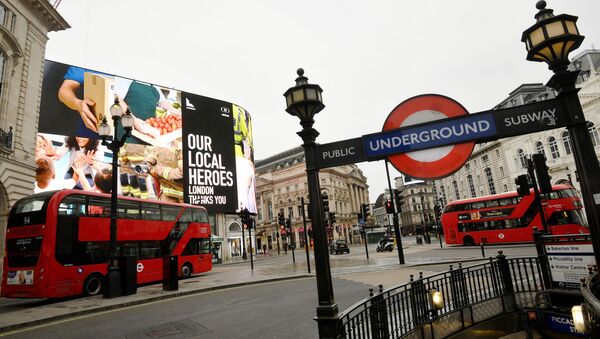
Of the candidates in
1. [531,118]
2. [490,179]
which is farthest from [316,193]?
[490,179]

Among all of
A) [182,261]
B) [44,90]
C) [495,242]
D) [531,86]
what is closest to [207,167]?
[44,90]

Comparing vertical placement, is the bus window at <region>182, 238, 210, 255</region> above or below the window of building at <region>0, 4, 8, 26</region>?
below

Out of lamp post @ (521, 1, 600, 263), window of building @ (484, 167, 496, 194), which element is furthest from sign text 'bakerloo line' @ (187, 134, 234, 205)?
window of building @ (484, 167, 496, 194)

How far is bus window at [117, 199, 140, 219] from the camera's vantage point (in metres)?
14.8

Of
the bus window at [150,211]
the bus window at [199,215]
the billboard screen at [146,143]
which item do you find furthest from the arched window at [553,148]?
the bus window at [150,211]

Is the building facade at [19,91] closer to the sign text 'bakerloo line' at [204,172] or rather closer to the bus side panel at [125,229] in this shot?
the bus side panel at [125,229]

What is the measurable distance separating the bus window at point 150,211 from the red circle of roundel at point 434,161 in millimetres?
15120

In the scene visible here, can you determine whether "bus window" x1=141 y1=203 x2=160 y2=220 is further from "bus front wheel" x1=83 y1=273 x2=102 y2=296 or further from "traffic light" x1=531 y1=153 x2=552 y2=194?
"traffic light" x1=531 y1=153 x2=552 y2=194

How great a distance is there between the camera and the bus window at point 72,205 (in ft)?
39.4

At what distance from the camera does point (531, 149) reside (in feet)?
141

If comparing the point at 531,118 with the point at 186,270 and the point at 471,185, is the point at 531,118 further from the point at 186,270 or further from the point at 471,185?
the point at 471,185

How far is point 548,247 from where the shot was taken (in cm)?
720

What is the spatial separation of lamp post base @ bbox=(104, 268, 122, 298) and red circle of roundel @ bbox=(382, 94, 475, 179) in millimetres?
11528

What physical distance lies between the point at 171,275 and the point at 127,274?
1.52 m
